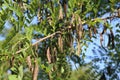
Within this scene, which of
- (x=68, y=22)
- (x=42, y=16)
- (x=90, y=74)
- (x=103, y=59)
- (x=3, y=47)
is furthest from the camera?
(x=90, y=74)

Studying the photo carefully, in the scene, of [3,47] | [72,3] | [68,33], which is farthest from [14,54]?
[72,3]

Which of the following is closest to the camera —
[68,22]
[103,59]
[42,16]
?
[68,22]

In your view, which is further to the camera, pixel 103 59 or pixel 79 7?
pixel 103 59

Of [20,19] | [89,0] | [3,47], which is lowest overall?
[3,47]

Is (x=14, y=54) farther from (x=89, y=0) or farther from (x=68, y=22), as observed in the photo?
(x=89, y=0)

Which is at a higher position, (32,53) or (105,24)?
(105,24)

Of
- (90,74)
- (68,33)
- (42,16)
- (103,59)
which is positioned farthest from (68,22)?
(90,74)

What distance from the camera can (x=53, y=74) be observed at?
115 inches

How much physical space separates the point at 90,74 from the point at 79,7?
19.1 feet

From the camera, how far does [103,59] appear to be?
27.6ft

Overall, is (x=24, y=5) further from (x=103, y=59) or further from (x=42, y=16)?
(x=103, y=59)

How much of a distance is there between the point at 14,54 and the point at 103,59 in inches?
233

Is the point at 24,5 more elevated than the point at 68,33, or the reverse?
the point at 24,5

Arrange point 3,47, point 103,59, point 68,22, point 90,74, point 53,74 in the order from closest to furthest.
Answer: point 3,47
point 53,74
point 68,22
point 103,59
point 90,74
